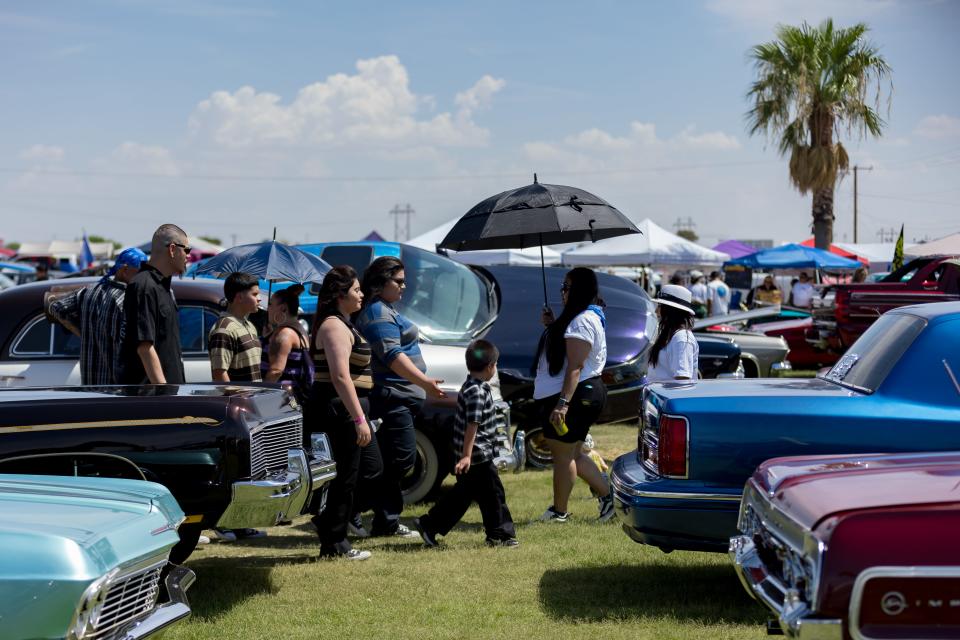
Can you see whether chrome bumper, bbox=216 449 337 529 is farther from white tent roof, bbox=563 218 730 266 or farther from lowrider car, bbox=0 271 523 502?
white tent roof, bbox=563 218 730 266

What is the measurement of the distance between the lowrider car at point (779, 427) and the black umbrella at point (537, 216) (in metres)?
2.76

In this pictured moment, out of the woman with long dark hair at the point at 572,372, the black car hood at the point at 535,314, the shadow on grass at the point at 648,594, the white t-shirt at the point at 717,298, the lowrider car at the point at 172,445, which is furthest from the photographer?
the white t-shirt at the point at 717,298

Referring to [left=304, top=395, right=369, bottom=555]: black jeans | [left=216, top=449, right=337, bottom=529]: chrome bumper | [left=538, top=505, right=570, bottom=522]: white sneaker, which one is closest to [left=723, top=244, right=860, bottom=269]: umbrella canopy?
[left=538, top=505, right=570, bottom=522]: white sneaker

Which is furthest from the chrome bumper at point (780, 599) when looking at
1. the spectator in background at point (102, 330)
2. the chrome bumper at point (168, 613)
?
the spectator in background at point (102, 330)

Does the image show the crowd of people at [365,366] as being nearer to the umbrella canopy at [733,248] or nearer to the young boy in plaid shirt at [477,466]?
the young boy in plaid shirt at [477,466]

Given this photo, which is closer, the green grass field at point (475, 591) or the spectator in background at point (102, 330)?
the green grass field at point (475, 591)

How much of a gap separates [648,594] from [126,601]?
3207mm

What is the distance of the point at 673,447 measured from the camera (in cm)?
542

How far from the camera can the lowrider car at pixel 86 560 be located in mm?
3189

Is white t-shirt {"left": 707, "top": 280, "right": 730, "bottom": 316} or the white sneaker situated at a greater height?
white t-shirt {"left": 707, "top": 280, "right": 730, "bottom": 316}

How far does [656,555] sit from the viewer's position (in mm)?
6742

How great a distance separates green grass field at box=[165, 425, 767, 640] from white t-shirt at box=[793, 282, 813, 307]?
689 inches

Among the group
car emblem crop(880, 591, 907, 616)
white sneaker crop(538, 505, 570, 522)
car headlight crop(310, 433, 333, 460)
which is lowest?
white sneaker crop(538, 505, 570, 522)

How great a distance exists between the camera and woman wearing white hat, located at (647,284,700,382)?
7699 millimetres
